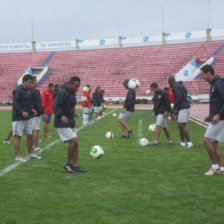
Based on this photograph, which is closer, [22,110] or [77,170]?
[77,170]

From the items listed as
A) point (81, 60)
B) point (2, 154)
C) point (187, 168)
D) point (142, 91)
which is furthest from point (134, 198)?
point (81, 60)

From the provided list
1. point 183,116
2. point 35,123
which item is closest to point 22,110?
point 35,123

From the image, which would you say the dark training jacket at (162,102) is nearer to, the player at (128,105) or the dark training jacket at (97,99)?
the player at (128,105)

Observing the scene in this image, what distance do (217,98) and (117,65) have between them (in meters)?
37.6

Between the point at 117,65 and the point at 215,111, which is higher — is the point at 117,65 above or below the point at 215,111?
above

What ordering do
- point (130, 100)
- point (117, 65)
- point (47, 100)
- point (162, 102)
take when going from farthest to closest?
point (117, 65) → point (47, 100) → point (130, 100) → point (162, 102)

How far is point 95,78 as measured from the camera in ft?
136

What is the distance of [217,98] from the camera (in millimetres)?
5770

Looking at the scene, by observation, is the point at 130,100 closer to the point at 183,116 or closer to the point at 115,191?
the point at 183,116

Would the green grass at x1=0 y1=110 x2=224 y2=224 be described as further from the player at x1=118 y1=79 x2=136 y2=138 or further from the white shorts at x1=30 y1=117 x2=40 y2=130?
the player at x1=118 y1=79 x2=136 y2=138

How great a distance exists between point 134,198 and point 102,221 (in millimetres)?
952

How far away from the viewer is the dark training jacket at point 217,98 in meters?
5.64

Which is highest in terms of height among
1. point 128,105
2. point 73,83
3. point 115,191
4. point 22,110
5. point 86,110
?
point 73,83

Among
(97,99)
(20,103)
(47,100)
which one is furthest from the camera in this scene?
(97,99)
